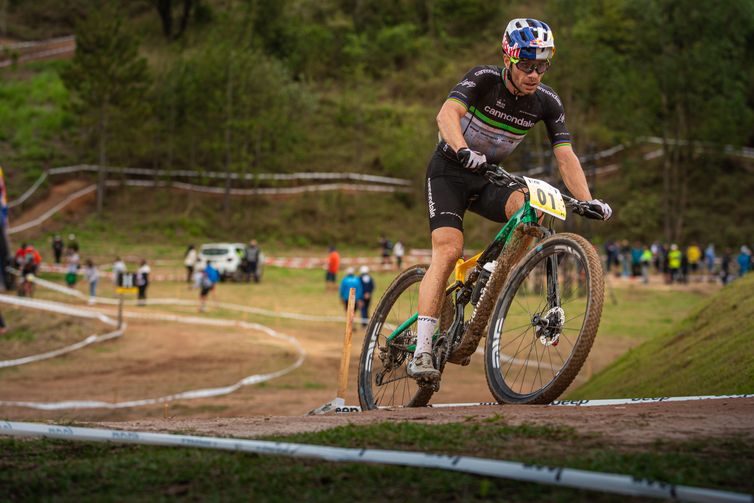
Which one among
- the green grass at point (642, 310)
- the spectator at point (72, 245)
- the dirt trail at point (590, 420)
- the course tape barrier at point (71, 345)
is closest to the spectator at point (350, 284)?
the course tape barrier at point (71, 345)

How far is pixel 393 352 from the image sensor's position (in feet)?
26.3

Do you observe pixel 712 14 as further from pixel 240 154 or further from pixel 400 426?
pixel 400 426

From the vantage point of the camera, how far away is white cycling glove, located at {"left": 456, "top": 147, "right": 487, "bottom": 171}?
655cm

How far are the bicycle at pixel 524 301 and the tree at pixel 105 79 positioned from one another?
5406 centimetres

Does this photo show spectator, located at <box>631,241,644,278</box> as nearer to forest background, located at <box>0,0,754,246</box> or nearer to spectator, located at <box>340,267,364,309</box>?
forest background, located at <box>0,0,754,246</box>

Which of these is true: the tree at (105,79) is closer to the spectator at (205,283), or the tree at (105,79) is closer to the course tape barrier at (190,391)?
the spectator at (205,283)

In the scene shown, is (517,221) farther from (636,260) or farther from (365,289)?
(636,260)

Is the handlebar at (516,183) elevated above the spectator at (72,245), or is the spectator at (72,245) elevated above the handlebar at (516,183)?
the handlebar at (516,183)

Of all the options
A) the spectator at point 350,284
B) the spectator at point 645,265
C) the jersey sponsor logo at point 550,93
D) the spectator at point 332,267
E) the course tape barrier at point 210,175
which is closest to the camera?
the jersey sponsor logo at point 550,93

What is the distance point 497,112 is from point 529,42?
557mm

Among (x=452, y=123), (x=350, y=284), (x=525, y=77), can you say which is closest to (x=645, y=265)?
(x=350, y=284)

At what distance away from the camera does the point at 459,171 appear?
7.22 metres

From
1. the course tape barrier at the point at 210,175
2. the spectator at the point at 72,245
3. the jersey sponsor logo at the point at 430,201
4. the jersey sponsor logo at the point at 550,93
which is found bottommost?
the spectator at the point at 72,245

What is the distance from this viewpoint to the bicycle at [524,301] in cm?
624
